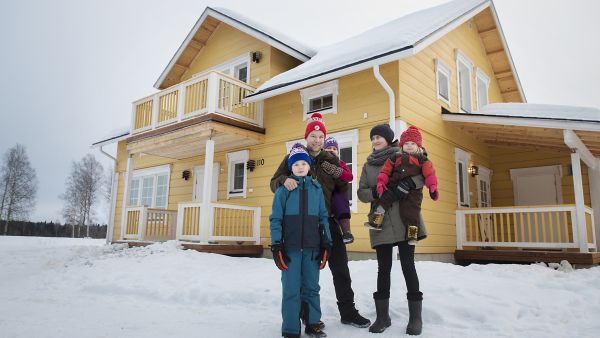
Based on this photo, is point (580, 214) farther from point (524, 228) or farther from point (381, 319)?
point (381, 319)

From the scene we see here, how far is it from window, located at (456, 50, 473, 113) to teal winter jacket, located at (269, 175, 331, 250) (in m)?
9.13

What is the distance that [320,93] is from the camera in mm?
9664

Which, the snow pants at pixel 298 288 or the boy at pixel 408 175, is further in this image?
the boy at pixel 408 175

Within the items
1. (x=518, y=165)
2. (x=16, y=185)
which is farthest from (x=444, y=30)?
(x=16, y=185)

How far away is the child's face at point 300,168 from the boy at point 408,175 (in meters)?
0.66

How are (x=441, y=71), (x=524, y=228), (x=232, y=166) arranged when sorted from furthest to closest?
1. (x=232, y=166)
2. (x=441, y=71)
3. (x=524, y=228)

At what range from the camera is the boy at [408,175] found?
3.53 m

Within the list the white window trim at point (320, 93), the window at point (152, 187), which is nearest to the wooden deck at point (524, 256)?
the white window trim at point (320, 93)

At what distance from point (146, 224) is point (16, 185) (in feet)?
104

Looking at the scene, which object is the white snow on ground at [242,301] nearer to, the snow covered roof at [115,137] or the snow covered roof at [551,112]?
the snow covered roof at [551,112]

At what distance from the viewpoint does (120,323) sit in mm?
3945

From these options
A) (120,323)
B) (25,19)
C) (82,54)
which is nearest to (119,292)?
(120,323)

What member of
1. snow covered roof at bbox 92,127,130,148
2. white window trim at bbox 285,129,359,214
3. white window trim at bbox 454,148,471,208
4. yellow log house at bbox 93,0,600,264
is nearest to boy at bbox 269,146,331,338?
yellow log house at bbox 93,0,600,264

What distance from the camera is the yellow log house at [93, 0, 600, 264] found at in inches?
326
